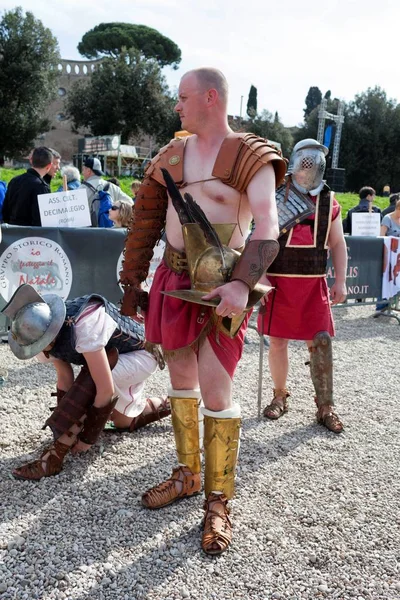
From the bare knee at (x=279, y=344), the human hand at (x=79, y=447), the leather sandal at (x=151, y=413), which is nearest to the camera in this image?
the human hand at (x=79, y=447)

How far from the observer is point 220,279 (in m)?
2.00

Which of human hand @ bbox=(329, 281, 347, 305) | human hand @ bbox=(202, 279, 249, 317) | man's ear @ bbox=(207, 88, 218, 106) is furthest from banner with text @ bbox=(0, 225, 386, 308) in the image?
human hand @ bbox=(202, 279, 249, 317)

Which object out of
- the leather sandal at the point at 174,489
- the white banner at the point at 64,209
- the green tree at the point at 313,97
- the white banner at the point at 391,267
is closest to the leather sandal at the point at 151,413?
the leather sandal at the point at 174,489

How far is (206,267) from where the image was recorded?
2008 mm

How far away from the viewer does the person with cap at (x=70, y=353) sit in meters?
2.49

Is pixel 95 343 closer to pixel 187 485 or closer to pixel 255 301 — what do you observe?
pixel 187 485

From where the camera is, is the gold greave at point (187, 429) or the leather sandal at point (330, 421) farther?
the leather sandal at point (330, 421)

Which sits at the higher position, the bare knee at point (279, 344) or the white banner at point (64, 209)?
the white banner at point (64, 209)

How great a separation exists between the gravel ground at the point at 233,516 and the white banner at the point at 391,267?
3.83 metres

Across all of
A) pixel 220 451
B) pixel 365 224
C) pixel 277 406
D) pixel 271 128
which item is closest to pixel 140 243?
pixel 220 451

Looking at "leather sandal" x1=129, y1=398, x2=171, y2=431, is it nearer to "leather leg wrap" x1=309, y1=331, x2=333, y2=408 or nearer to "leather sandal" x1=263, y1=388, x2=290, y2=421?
"leather sandal" x1=263, y1=388, x2=290, y2=421

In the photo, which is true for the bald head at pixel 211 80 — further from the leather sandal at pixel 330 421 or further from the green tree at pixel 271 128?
the green tree at pixel 271 128

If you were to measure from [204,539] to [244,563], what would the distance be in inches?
7.0

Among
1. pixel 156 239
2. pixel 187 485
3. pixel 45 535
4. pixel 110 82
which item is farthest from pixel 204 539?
pixel 110 82
